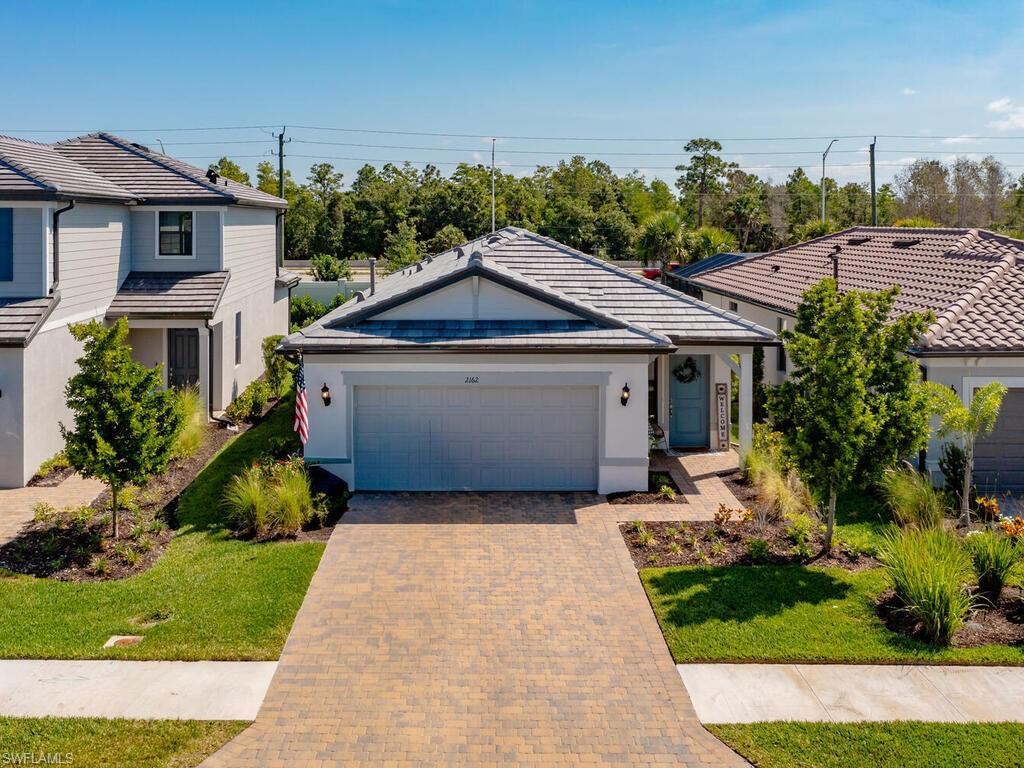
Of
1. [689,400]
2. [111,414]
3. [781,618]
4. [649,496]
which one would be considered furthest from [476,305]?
[781,618]

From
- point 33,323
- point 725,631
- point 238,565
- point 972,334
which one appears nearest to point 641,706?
point 725,631

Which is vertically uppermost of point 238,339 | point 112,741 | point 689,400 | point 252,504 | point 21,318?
point 21,318

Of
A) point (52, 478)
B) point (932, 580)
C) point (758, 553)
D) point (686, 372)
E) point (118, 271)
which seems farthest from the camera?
point (118, 271)

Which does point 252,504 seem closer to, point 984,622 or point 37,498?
point 37,498

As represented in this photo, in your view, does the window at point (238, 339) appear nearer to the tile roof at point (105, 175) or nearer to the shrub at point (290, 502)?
the tile roof at point (105, 175)

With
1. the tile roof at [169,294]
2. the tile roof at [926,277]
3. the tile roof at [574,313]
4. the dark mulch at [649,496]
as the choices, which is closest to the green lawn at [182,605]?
the tile roof at [574,313]

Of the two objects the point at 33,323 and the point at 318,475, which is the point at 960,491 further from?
the point at 33,323
